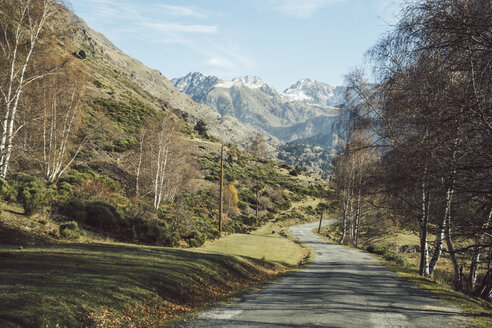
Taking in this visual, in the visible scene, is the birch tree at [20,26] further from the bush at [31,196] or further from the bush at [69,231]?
the bush at [69,231]

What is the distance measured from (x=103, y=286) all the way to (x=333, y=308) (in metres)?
6.04

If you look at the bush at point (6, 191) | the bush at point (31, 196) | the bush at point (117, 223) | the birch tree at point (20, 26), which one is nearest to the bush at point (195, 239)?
the bush at point (117, 223)

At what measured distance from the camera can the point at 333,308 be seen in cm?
798

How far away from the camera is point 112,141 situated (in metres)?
44.9

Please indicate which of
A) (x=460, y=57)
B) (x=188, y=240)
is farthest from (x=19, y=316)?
(x=188, y=240)

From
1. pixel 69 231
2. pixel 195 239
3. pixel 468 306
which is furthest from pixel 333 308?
pixel 195 239

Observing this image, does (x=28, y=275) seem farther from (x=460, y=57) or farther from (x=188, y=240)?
(x=188, y=240)

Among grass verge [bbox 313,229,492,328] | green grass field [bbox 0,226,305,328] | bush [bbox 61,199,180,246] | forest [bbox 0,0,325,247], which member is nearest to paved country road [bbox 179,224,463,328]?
grass verge [bbox 313,229,492,328]

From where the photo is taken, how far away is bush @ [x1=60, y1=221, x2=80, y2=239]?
563 inches

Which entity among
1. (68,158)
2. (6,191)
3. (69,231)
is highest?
(68,158)

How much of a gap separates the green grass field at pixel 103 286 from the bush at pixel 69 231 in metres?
3.43

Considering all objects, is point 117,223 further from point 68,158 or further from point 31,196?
point 68,158

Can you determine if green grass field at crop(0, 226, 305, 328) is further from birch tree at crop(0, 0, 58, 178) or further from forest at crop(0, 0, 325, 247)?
birch tree at crop(0, 0, 58, 178)

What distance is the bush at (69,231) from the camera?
1430 cm
